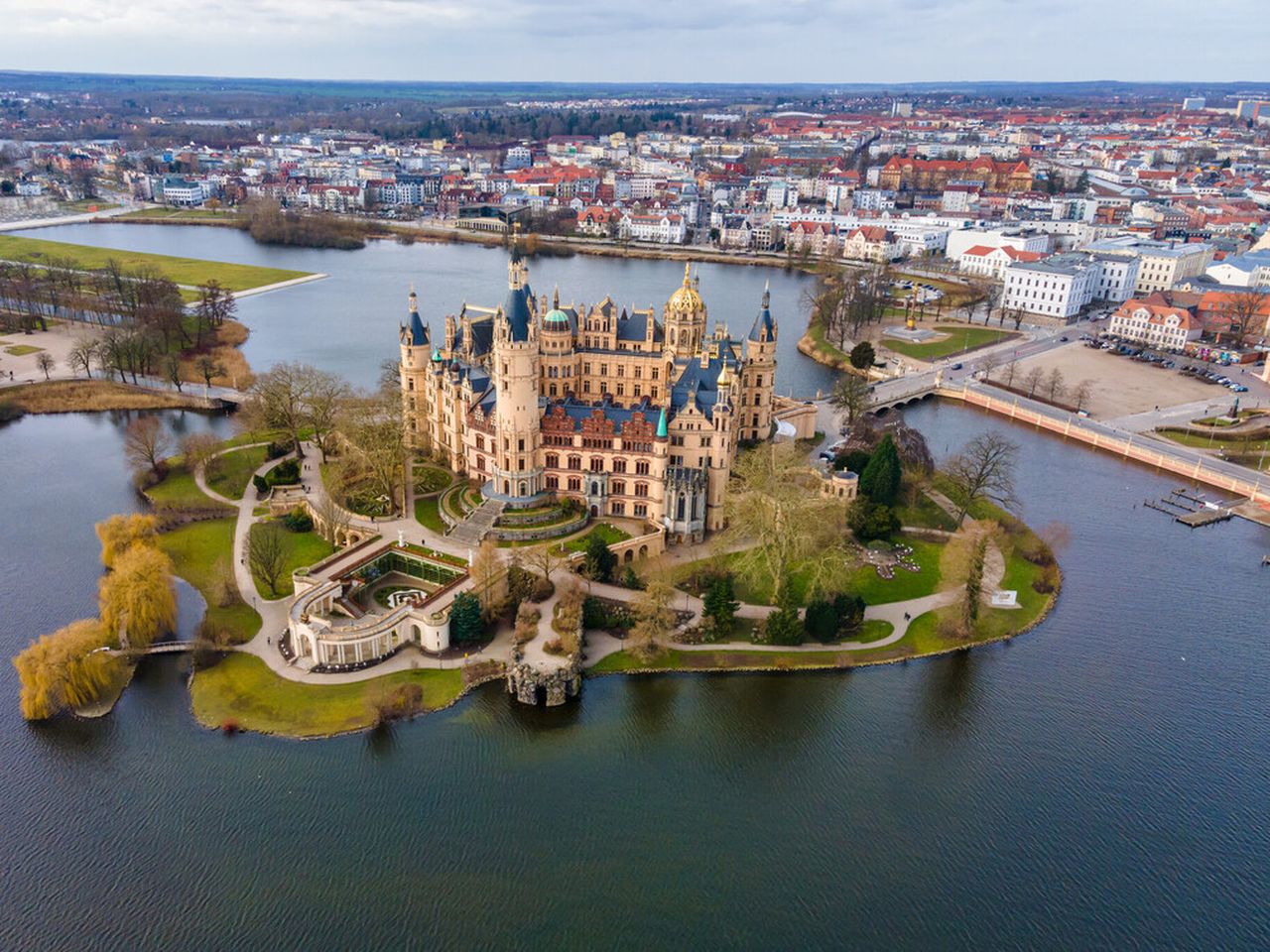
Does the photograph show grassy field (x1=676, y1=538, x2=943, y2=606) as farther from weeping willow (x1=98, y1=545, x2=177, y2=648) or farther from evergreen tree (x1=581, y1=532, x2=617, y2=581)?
weeping willow (x1=98, y1=545, x2=177, y2=648)

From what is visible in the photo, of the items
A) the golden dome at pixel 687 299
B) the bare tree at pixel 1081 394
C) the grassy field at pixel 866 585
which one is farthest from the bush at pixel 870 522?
the bare tree at pixel 1081 394

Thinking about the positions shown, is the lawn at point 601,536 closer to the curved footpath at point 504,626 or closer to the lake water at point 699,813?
the curved footpath at point 504,626

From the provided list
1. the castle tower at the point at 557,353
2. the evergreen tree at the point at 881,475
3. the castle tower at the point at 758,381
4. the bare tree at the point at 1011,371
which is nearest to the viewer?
the evergreen tree at the point at 881,475

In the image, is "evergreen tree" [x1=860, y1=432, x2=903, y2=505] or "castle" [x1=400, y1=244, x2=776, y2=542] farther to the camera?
"evergreen tree" [x1=860, y1=432, x2=903, y2=505]

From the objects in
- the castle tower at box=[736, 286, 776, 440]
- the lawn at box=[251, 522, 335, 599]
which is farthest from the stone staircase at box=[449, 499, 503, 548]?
the castle tower at box=[736, 286, 776, 440]

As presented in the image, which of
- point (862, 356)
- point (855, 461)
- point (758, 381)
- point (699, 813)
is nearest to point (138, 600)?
point (699, 813)

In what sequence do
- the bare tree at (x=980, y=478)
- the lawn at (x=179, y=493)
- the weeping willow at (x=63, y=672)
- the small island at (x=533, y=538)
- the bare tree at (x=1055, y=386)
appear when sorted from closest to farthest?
the weeping willow at (x=63, y=672) → the small island at (x=533, y=538) → the bare tree at (x=980, y=478) → the lawn at (x=179, y=493) → the bare tree at (x=1055, y=386)

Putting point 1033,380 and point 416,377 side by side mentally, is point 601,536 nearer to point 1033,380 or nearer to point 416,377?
point 416,377
